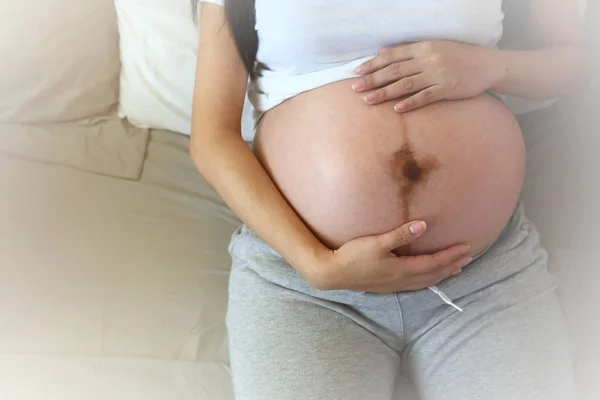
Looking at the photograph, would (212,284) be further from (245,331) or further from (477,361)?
(477,361)

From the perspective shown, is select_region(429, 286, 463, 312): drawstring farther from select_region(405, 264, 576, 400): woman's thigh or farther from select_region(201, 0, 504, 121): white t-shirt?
select_region(201, 0, 504, 121): white t-shirt

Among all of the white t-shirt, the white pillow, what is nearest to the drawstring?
the white t-shirt

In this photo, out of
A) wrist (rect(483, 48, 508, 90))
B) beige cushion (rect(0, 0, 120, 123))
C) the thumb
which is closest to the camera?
the thumb

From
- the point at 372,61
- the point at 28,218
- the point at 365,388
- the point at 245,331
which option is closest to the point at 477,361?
the point at 365,388

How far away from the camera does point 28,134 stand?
111cm

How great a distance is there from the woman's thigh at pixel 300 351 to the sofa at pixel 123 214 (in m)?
0.14

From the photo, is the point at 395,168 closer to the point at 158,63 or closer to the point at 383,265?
the point at 383,265

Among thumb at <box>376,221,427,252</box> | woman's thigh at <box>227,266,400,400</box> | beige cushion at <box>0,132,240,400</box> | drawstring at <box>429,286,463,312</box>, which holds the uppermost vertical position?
thumb at <box>376,221,427,252</box>

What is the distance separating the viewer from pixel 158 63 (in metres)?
1.15

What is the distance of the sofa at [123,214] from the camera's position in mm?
861

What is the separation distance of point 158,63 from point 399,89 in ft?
1.94

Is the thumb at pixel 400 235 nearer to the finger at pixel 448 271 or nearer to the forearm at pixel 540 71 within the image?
the finger at pixel 448 271

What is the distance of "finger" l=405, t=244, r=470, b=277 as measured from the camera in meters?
0.74

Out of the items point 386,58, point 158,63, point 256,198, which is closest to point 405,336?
point 256,198
